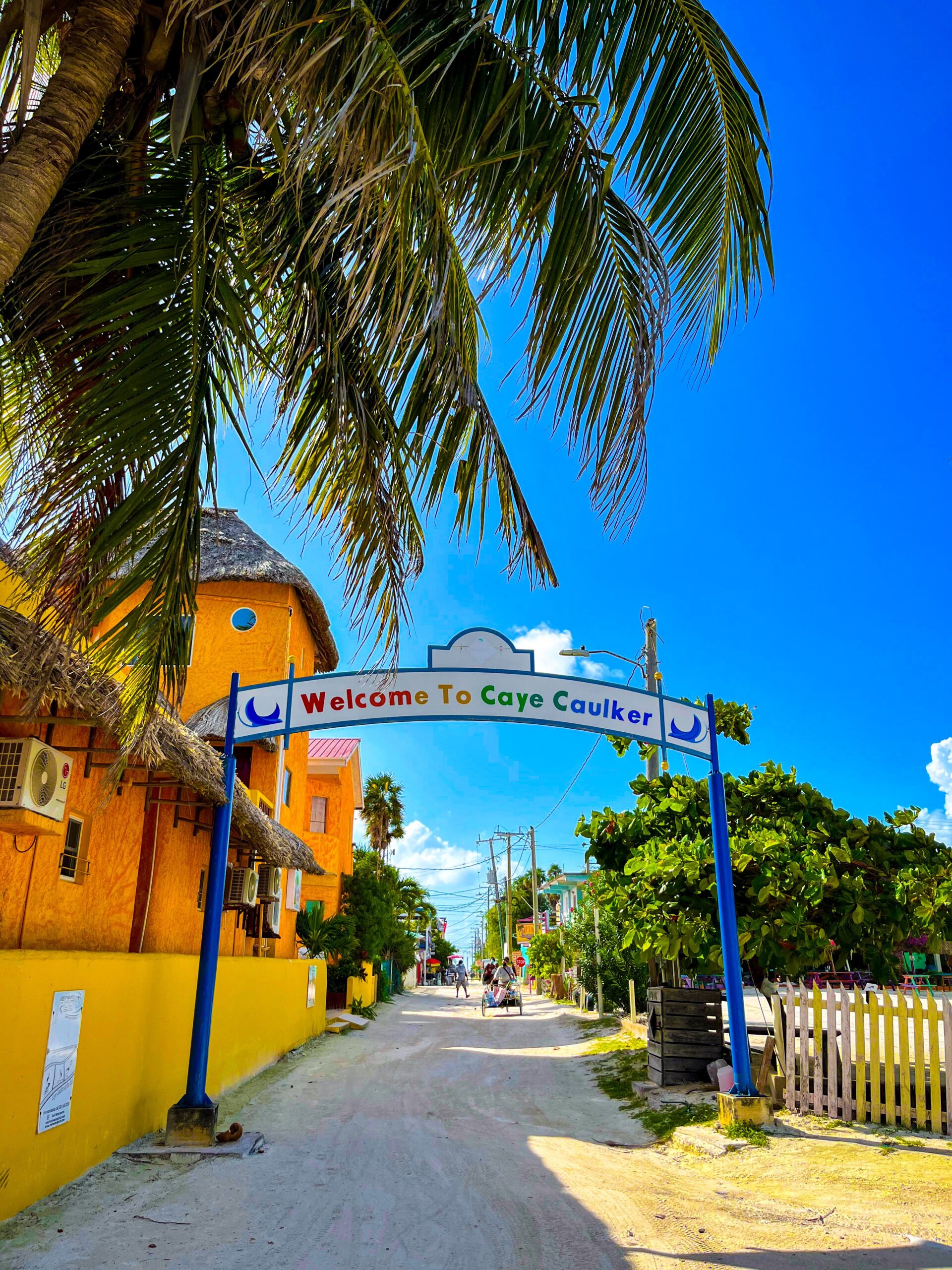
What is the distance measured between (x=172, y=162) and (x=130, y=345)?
3.51 feet

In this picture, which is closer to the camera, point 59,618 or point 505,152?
point 505,152

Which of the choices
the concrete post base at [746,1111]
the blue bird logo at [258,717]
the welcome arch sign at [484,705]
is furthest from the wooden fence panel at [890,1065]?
the blue bird logo at [258,717]

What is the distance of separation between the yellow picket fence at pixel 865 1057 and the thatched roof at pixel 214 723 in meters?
9.50

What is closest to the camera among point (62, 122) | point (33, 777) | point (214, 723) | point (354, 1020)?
point (62, 122)

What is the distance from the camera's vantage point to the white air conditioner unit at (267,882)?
13.3m

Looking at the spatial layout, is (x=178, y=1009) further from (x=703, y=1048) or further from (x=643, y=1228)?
(x=703, y=1048)

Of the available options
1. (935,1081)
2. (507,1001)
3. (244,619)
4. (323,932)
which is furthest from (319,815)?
(935,1081)

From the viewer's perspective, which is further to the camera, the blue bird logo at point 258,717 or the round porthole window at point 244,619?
the round porthole window at point 244,619

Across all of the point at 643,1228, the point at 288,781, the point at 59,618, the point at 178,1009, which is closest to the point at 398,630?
the point at 59,618

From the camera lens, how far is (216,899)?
862 centimetres

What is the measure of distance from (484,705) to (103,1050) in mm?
4873

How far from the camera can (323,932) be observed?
23.4m

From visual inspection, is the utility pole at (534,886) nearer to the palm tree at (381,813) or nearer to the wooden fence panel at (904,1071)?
the palm tree at (381,813)

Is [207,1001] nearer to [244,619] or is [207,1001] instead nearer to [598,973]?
[244,619]
